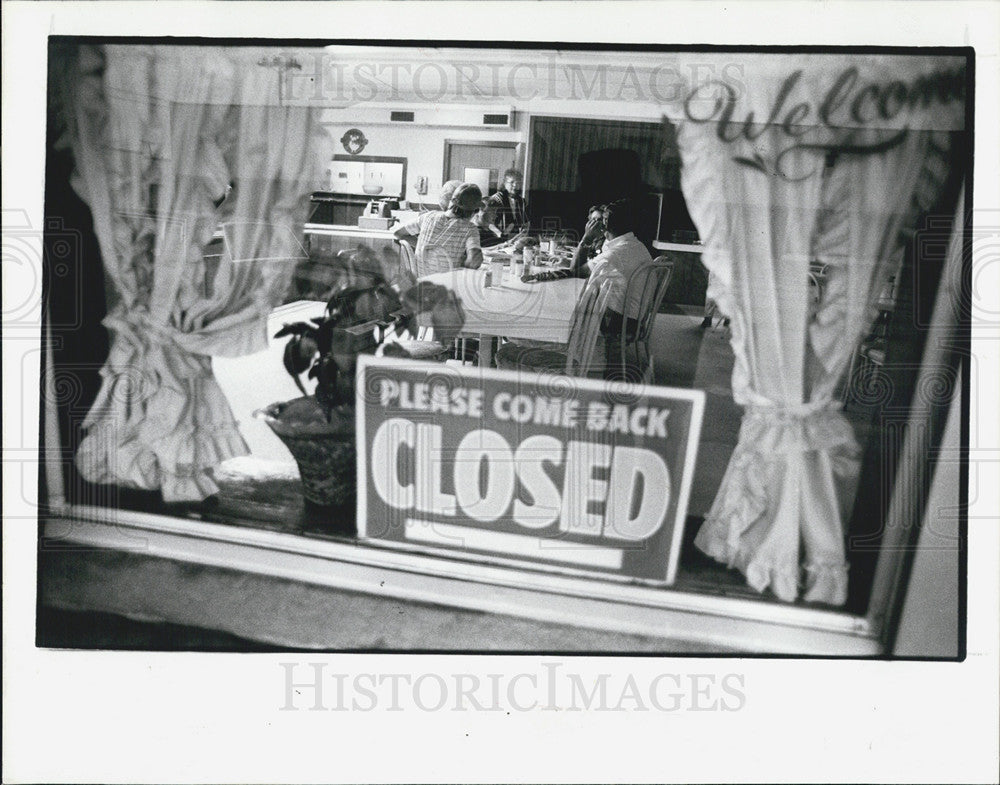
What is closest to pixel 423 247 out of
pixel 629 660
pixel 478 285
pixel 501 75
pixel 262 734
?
pixel 478 285

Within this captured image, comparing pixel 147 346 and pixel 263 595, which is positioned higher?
pixel 147 346

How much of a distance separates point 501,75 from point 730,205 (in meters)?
0.88

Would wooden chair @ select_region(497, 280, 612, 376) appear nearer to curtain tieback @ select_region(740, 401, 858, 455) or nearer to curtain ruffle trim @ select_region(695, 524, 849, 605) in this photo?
curtain tieback @ select_region(740, 401, 858, 455)

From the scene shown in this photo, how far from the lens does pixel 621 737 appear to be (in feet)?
10.1

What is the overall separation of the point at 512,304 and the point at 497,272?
0.12 metres

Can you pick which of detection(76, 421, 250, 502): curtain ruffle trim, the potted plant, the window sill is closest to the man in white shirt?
the potted plant

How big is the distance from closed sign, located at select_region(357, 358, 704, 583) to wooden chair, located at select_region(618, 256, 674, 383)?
0.16 m

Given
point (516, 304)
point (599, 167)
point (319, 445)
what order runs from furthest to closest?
point (319, 445) → point (516, 304) → point (599, 167)

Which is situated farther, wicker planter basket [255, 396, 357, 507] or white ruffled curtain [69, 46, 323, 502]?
wicker planter basket [255, 396, 357, 507]

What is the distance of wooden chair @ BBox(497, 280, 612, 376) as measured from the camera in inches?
117

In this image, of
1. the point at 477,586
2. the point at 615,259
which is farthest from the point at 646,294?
the point at 477,586

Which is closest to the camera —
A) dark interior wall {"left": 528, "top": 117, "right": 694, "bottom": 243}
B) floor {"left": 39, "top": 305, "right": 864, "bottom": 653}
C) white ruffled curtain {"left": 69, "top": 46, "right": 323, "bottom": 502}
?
dark interior wall {"left": 528, "top": 117, "right": 694, "bottom": 243}

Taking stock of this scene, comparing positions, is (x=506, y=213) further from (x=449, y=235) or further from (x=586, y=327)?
(x=586, y=327)

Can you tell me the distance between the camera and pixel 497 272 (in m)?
2.96
